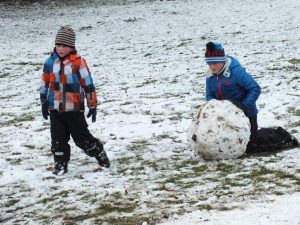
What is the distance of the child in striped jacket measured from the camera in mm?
6215

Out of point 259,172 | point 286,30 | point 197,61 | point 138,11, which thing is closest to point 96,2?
point 138,11

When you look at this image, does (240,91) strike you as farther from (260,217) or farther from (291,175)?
(260,217)

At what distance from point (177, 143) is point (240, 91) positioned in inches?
53.3

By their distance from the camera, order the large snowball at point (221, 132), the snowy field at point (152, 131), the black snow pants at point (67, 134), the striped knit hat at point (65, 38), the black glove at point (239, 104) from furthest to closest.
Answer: the black glove at point (239, 104) → the black snow pants at point (67, 134) → the large snowball at point (221, 132) → the striped knit hat at point (65, 38) → the snowy field at point (152, 131)

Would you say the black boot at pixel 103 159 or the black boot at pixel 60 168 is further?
the black boot at pixel 103 159

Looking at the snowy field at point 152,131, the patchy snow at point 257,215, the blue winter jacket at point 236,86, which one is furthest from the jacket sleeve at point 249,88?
the patchy snow at point 257,215

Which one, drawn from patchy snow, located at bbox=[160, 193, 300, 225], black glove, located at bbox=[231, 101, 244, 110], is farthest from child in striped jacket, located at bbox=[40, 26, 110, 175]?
patchy snow, located at bbox=[160, 193, 300, 225]

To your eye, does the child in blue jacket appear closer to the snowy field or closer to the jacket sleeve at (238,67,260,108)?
the jacket sleeve at (238,67,260,108)

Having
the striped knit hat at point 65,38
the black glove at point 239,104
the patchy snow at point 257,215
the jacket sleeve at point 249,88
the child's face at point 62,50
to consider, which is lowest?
the patchy snow at point 257,215

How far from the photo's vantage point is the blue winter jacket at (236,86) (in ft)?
21.2

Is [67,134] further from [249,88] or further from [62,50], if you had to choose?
[249,88]

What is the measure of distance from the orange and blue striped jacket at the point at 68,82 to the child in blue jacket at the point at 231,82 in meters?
1.49

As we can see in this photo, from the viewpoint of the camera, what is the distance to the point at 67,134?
6.54 metres

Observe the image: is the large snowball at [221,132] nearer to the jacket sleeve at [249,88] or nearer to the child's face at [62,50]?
the jacket sleeve at [249,88]
